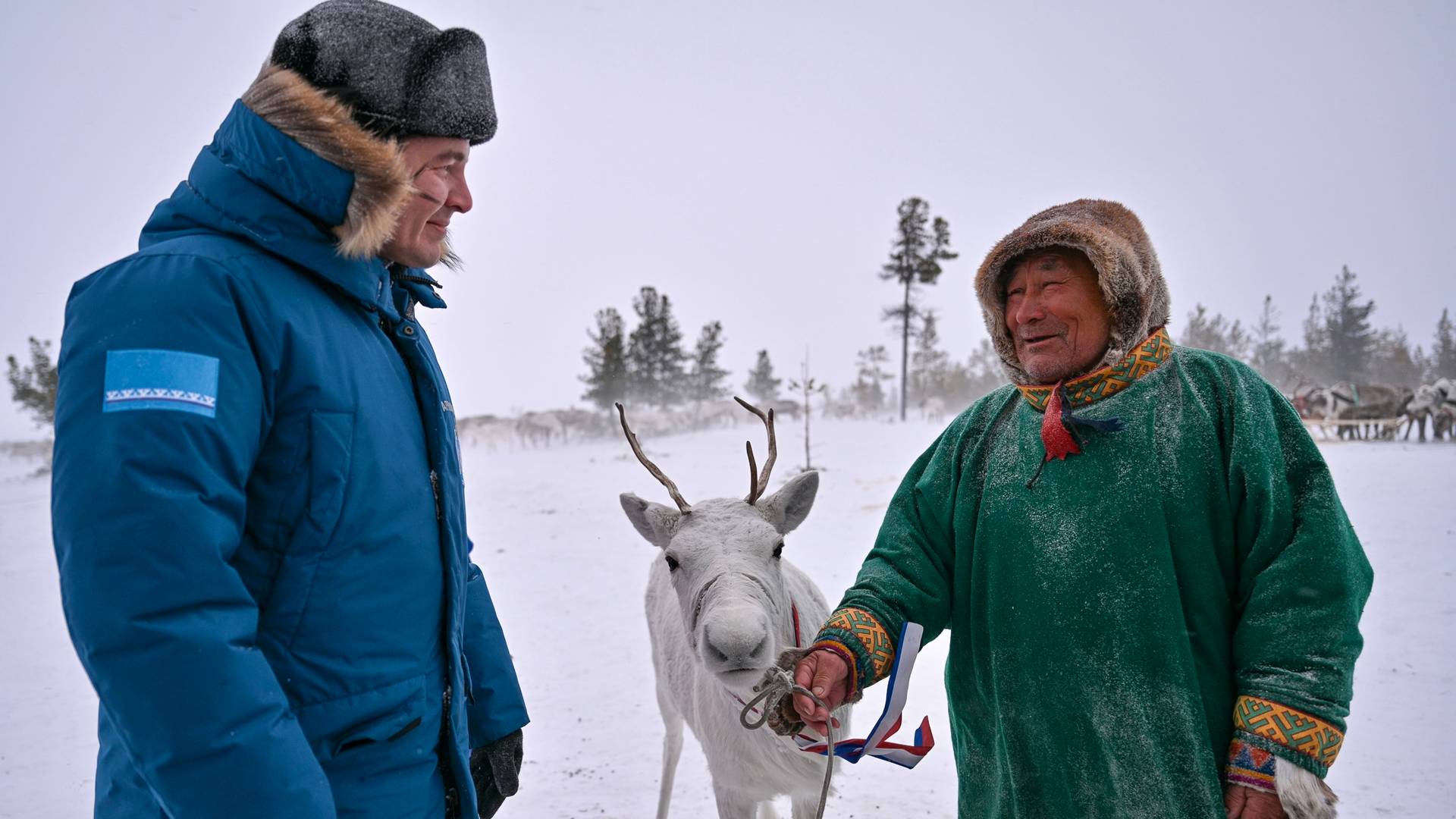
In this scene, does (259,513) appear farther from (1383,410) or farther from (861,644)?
(1383,410)

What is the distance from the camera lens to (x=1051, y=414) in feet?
6.74

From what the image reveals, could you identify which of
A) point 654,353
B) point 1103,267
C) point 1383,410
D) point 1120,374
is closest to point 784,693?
point 1120,374

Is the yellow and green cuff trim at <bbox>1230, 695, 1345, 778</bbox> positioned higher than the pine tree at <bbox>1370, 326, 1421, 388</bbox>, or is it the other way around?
the pine tree at <bbox>1370, 326, 1421, 388</bbox>

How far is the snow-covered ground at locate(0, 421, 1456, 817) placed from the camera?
4.99 metres

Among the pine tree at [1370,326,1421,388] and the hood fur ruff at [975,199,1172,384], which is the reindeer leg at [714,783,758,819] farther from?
the pine tree at [1370,326,1421,388]

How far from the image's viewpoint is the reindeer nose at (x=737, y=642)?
7.33 feet

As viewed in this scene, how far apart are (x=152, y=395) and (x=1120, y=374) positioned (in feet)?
7.61

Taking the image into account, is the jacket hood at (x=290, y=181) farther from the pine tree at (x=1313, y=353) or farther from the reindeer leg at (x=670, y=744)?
the pine tree at (x=1313, y=353)

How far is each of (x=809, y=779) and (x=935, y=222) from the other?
111 ft

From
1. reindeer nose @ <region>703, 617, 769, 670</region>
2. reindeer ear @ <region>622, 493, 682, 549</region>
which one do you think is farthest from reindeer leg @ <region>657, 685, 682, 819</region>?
reindeer nose @ <region>703, 617, 769, 670</region>

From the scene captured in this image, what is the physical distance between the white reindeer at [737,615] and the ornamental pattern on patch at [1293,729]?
4.34 ft

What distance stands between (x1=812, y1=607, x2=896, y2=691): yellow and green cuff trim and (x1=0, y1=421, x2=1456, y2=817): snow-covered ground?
3.20 metres

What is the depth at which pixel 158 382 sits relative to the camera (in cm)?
116

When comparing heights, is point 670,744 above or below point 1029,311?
below
